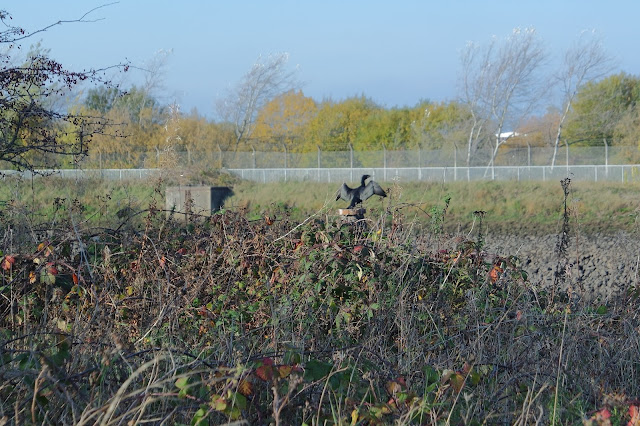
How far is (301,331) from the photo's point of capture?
4352 millimetres

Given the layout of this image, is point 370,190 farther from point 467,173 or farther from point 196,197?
point 467,173

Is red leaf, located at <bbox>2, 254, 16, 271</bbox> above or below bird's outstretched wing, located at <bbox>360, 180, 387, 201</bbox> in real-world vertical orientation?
below

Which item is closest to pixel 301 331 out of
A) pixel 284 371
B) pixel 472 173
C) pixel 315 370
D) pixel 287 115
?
pixel 315 370

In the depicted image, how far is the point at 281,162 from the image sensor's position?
36219mm

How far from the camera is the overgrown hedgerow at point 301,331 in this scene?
Answer: 287 centimetres

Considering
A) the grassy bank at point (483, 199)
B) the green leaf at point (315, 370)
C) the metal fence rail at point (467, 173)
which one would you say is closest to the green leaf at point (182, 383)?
the green leaf at point (315, 370)

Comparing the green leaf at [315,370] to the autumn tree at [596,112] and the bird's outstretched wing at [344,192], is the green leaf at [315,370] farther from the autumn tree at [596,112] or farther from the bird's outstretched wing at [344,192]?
the autumn tree at [596,112]

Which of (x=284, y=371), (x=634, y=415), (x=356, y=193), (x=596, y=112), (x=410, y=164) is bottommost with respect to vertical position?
(x=634, y=415)

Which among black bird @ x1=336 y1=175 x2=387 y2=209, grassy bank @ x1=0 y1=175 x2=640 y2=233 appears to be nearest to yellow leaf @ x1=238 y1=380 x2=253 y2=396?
black bird @ x1=336 y1=175 x2=387 y2=209

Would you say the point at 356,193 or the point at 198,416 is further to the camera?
the point at 356,193

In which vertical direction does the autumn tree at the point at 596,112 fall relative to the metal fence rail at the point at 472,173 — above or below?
above

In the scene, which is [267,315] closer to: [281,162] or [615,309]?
[615,309]

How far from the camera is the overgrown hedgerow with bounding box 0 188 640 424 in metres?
2.87

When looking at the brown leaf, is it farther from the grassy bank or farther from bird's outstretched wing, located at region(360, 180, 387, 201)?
the grassy bank
